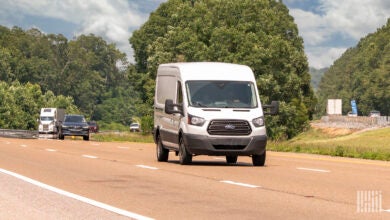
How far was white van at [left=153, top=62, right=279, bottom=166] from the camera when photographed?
20641mm

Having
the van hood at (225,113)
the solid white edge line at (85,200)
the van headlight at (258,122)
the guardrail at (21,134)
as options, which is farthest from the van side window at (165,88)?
the guardrail at (21,134)

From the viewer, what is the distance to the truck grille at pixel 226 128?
814 inches

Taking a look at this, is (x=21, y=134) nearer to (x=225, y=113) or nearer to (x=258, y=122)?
(x=225, y=113)

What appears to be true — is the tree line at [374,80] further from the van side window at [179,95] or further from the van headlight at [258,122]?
the van headlight at [258,122]

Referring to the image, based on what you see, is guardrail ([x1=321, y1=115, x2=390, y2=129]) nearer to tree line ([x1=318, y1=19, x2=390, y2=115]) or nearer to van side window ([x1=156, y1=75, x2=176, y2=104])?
tree line ([x1=318, y1=19, x2=390, y2=115])

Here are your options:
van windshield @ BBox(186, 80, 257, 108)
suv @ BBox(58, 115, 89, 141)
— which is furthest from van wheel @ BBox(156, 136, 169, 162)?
suv @ BBox(58, 115, 89, 141)

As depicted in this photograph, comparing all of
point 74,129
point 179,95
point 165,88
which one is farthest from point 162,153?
point 74,129

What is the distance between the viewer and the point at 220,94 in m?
21.8

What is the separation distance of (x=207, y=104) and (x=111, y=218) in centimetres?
1164

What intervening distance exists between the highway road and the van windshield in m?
1.75

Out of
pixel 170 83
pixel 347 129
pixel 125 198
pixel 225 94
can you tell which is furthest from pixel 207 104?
pixel 347 129

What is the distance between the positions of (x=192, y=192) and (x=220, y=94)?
27.6ft

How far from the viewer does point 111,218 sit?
9992mm

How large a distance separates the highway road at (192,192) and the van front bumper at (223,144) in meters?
0.45
